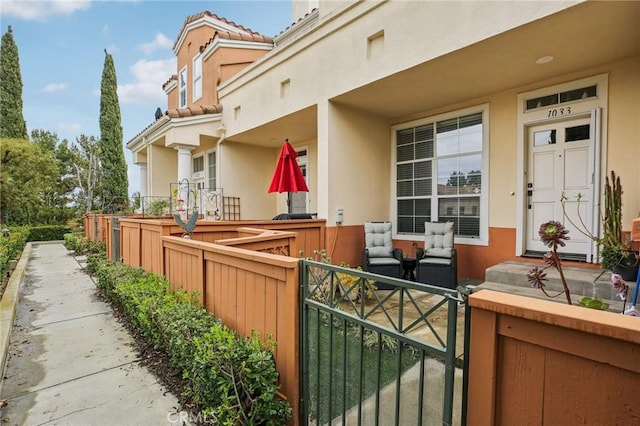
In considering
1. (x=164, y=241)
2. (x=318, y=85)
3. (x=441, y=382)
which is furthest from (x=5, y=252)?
(x=441, y=382)

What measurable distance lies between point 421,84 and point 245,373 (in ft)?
16.6

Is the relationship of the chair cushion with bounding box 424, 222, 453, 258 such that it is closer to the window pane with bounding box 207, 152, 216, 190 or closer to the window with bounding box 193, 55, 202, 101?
the window pane with bounding box 207, 152, 216, 190

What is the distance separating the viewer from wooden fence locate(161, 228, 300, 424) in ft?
6.73

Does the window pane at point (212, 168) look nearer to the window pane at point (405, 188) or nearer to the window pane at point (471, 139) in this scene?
the window pane at point (405, 188)

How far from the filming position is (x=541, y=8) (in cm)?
343

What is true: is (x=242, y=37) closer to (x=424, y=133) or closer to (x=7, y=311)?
(x=424, y=133)

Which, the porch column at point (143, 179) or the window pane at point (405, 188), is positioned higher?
the porch column at point (143, 179)

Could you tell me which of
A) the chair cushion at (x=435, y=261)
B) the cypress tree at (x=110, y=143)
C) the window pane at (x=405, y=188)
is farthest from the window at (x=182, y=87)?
the chair cushion at (x=435, y=261)

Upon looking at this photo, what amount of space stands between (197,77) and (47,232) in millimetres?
11118

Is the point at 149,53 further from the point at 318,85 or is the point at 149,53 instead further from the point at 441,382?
the point at 441,382

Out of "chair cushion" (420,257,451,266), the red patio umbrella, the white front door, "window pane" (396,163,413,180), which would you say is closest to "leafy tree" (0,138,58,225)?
the red patio umbrella

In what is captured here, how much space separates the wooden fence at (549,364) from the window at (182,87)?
42.8 ft

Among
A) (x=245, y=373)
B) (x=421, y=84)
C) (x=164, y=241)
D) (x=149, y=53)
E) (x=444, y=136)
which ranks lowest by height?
(x=245, y=373)

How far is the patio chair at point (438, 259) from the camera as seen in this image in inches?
201
